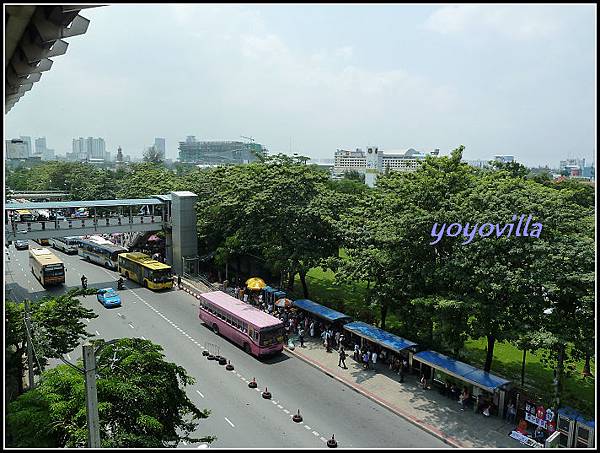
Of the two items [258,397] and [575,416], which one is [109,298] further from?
[575,416]

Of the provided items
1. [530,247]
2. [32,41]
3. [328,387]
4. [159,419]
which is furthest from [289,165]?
[32,41]

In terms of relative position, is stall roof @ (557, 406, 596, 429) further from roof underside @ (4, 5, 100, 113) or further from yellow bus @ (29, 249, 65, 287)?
yellow bus @ (29, 249, 65, 287)

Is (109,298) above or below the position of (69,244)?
below

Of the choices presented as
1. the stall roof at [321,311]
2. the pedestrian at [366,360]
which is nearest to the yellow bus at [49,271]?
the stall roof at [321,311]

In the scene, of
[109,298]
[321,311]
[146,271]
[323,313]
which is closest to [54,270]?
[146,271]

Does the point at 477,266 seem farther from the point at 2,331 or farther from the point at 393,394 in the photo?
the point at 2,331

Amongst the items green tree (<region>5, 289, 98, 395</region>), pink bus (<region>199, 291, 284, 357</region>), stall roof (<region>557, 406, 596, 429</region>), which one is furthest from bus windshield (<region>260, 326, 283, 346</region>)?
stall roof (<region>557, 406, 596, 429</region>)
